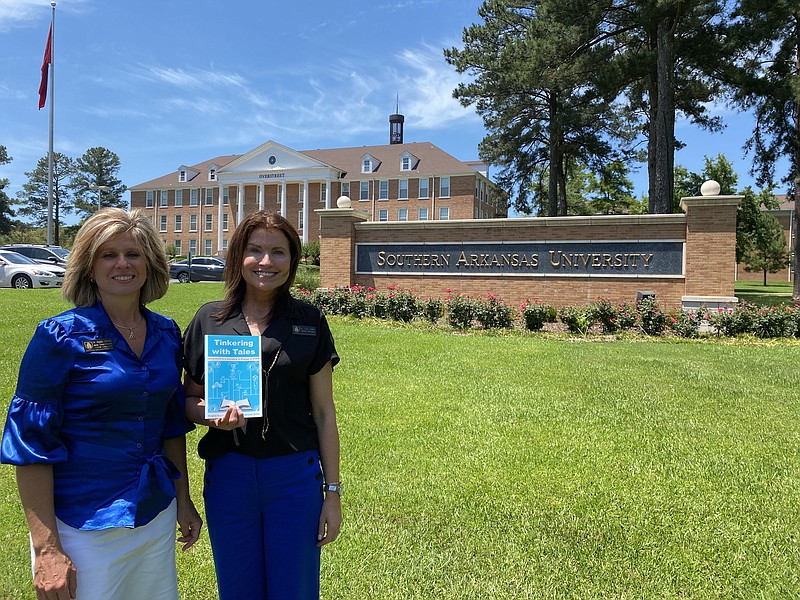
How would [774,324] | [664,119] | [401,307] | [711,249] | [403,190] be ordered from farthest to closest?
[403,190], [664,119], [401,307], [711,249], [774,324]

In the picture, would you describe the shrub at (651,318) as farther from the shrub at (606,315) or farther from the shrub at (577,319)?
the shrub at (577,319)

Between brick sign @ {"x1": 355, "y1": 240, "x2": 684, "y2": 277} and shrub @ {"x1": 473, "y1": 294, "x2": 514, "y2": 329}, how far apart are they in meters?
2.59

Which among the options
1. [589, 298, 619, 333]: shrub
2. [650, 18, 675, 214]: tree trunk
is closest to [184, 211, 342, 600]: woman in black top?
[589, 298, 619, 333]: shrub

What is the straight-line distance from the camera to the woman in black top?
201cm

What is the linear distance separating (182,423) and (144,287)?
1.65 ft

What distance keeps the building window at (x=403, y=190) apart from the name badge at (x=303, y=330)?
158 ft

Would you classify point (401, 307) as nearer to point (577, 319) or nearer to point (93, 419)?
point (577, 319)

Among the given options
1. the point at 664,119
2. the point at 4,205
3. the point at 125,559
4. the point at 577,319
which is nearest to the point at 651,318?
the point at 577,319

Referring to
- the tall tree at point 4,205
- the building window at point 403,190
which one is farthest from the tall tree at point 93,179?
the building window at point 403,190

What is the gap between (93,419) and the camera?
1.74 metres

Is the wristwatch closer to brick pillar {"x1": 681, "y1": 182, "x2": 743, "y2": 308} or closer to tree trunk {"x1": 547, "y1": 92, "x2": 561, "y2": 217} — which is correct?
brick pillar {"x1": 681, "y1": 182, "x2": 743, "y2": 308}

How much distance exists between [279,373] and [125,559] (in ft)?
2.44

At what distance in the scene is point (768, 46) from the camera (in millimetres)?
20047

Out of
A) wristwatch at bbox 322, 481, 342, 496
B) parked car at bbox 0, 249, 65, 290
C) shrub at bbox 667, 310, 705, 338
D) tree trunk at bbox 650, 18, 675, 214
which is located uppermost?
tree trunk at bbox 650, 18, 675, 214
